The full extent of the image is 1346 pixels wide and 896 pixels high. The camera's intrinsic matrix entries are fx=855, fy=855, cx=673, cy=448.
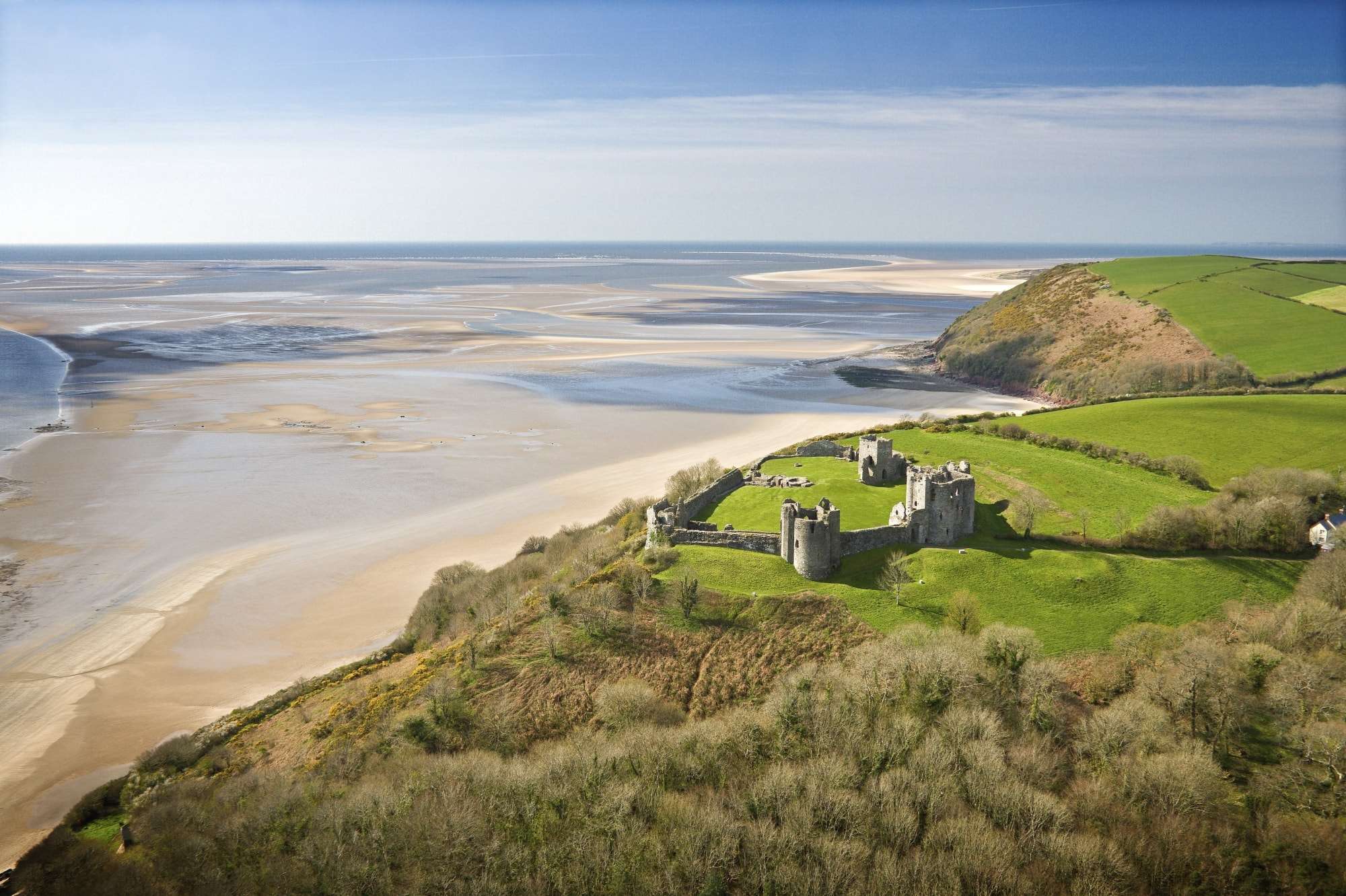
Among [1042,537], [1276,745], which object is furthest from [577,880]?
[1042,537]

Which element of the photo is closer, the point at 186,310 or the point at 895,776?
the point at 895,776

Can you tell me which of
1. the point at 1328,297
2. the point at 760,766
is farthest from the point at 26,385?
the point at 1328,297

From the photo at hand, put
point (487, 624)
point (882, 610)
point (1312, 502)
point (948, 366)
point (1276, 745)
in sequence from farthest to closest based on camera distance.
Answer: point (948, 366), point (1312, 502), point (487, 624), point (882, 610), point (1276, 745)

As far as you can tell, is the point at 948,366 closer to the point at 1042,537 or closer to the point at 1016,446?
the point at 1016,446

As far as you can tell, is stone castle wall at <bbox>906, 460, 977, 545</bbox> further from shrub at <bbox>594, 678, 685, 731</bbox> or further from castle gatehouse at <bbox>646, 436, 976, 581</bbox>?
shrub at <bbox>594, 678, 685, 731</bbox>

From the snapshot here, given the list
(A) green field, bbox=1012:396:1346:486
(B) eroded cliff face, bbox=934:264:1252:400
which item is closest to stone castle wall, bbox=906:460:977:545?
(A) green field, bbox=1012:396:1346:486

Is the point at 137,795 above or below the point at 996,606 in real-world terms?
below
